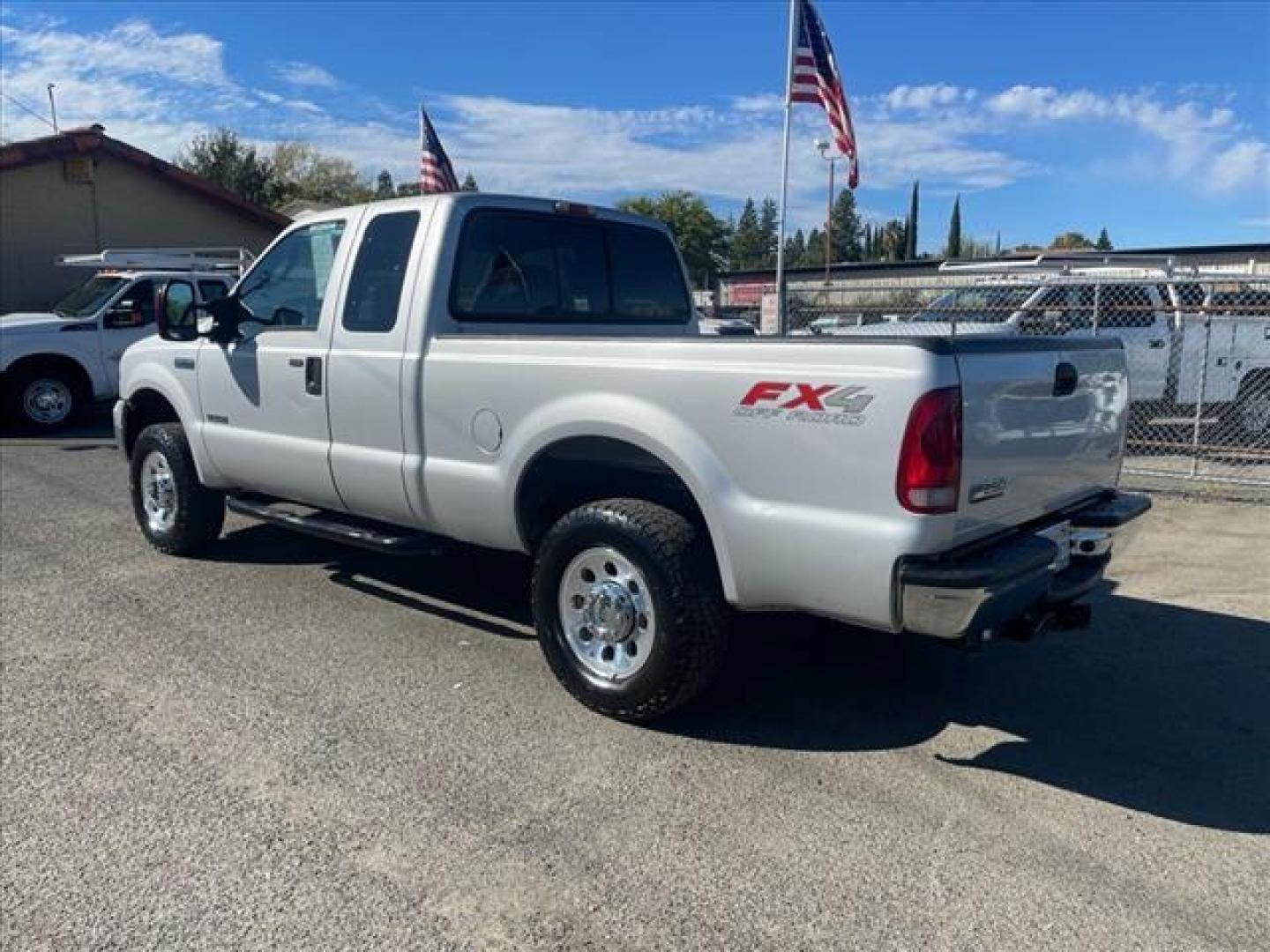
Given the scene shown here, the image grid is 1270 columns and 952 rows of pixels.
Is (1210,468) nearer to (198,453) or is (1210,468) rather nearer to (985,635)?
(985,635)

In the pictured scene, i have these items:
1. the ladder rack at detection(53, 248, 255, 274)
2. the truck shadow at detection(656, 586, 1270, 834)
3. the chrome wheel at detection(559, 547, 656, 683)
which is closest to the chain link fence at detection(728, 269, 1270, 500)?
the truck shadow at detection(656, 586, 1270, 834)

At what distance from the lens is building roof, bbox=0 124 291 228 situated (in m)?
17.8

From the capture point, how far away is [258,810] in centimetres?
342

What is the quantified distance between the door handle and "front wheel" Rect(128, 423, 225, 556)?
1.51 meters

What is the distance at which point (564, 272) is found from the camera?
17.4ft

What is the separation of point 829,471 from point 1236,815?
1.84 m

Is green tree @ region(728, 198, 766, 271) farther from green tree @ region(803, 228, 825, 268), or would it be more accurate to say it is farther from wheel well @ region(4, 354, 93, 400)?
wheel well @ region(4, 354, 93, 400)

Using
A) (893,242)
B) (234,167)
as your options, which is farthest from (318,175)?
(893,242)

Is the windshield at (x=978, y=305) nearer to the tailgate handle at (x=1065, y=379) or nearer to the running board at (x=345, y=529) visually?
the tailgate handle at (x=1065, y=379)

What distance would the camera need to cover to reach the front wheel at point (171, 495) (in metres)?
6.28

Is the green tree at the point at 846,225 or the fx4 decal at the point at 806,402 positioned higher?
the green tree at the point at 846,225

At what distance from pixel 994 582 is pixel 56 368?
43.1 feet

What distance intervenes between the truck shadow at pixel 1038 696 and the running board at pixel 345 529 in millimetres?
362

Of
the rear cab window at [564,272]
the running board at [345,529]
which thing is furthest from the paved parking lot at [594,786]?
Answer: the rear cab window at [564,272]
